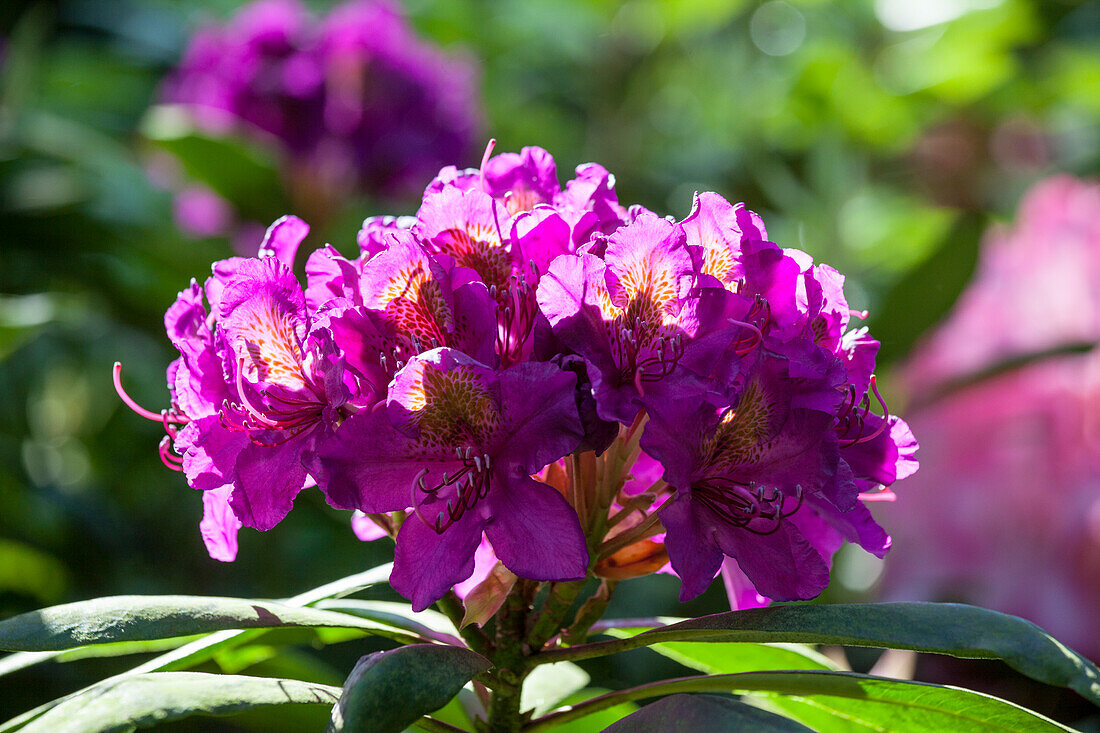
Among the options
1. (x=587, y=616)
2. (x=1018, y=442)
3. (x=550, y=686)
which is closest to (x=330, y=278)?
(x=587, y=616)

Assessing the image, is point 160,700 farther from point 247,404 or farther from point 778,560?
point 778,560

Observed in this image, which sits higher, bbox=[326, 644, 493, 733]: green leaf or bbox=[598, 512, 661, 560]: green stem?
bbox=[598, 512, 661, 560]: green stem

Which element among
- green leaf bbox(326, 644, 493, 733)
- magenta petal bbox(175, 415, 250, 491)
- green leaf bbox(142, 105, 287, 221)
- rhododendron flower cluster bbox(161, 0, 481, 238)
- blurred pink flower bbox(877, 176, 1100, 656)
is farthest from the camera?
rhododendron flower cluster bbox(161, 0, 481, 238)

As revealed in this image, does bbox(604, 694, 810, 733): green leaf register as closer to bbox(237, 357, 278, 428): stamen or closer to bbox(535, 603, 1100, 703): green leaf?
A: bbox(535, 603, 1100, 703): green leaf

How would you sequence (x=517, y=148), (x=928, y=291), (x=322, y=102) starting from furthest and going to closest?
(x=517, y=148)
(x=322, y=102)
(x=928, y=291)

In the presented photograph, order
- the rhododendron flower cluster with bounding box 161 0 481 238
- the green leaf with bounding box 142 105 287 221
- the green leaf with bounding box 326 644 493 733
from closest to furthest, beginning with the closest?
1. the green leaf with bounding box 326 644 493 733
2. the green leaf with bounding box 142 105 287 221
3. the rhododendron flower cluster with bounding box 161 0 481 238

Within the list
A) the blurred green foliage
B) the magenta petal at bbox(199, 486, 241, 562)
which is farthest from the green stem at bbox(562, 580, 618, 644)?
the blurred green foliage
